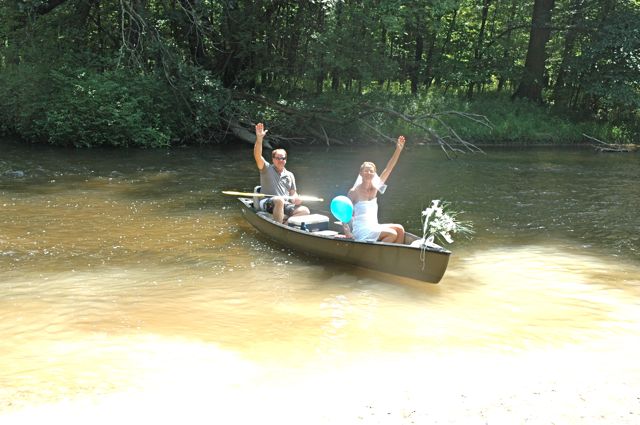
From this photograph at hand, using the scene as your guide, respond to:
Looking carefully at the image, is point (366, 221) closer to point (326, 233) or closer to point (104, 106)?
point (326, 233)

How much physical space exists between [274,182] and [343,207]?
1.99 metres

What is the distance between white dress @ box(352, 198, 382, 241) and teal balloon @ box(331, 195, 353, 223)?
80mm

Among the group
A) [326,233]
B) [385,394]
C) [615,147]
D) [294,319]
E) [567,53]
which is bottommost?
[294,319]

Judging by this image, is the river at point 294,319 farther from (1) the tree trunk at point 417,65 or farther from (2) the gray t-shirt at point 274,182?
(1) the tree trunk at point 417,65

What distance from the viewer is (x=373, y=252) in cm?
736

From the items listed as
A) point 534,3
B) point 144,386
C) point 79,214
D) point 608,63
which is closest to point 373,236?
point 144,386

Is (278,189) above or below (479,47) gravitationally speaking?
below

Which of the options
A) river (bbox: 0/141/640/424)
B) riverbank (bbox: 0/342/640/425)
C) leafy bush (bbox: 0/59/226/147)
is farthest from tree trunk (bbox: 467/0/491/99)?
riverbank (bbox: 0/342/640/425)

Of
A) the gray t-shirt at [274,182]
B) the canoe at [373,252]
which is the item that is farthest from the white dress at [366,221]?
the gray t-shirt at [274,182]

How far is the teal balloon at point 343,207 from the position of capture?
7.65m

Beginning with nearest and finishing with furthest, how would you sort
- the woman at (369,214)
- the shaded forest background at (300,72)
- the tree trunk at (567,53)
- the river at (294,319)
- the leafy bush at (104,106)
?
1. the river at (294,319)
2. the woman at (369,214)
3. the leafy bush at (104,106)
4. the shaded forest background at (300,72)
5. the tree trunk at (567,53)

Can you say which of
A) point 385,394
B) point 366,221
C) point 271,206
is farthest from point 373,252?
point 385,394

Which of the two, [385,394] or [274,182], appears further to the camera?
[274,182]

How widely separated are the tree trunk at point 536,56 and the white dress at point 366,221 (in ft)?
66.0
